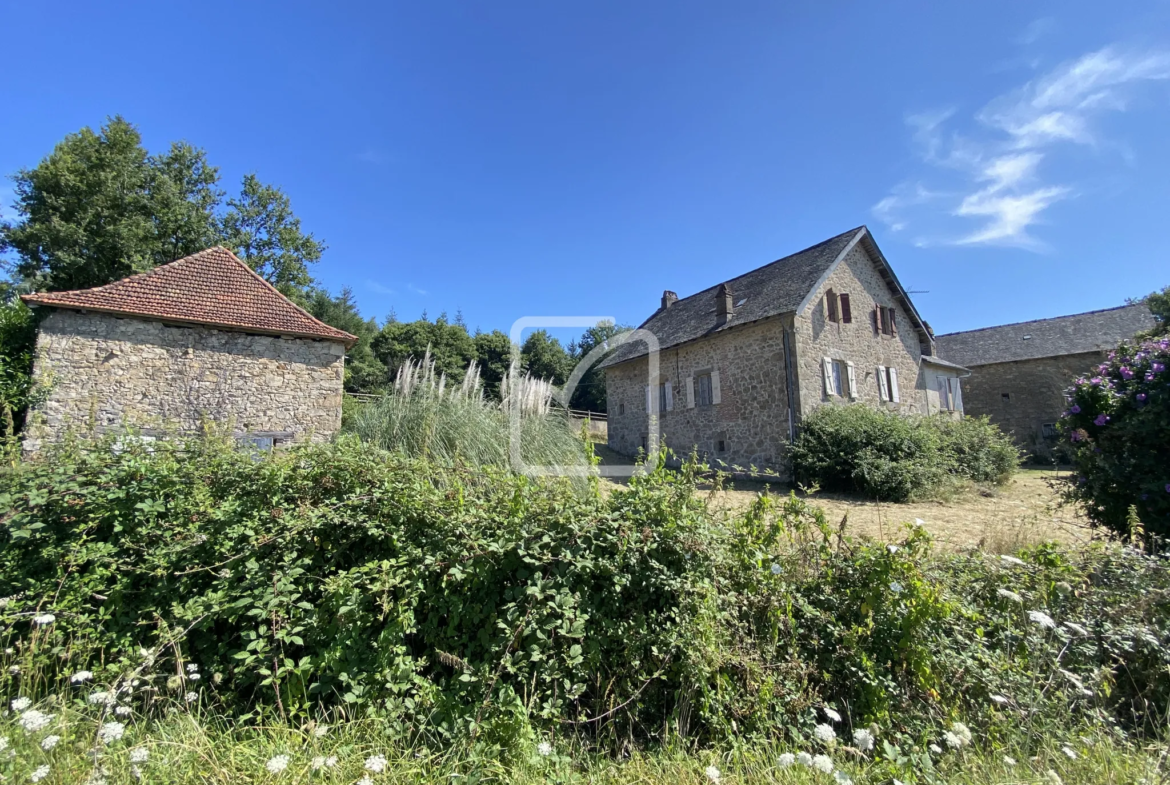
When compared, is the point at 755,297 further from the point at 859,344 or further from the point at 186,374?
the point at 186,374

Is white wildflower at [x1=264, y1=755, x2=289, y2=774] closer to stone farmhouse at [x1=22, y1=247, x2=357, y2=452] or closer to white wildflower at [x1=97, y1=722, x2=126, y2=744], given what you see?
white wildflower at [x1=97, y1=722, x2=126, y2=744]

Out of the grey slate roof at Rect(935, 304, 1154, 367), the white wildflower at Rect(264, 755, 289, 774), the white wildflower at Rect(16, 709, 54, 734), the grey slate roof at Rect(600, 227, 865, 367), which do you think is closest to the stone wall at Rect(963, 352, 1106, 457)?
the grey slate roof at Rect(935, 304, 1154, 367)

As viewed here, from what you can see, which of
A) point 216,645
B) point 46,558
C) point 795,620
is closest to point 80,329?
point 46,558

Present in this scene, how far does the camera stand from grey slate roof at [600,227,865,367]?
13.1 metres

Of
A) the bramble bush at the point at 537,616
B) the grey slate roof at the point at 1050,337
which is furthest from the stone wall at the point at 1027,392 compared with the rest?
the bramble bush at the point at 537,616

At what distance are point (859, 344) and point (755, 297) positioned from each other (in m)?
3.36

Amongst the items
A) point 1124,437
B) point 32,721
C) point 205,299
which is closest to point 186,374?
point 205,299

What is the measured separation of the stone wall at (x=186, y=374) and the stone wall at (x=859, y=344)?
11.3m

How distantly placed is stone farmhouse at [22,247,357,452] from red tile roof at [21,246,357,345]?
2cm

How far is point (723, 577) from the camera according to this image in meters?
2.04

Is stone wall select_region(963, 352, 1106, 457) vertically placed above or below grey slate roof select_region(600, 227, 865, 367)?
below

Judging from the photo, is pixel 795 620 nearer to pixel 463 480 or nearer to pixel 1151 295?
pixel 463 480

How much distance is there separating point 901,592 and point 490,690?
1.63 metres
